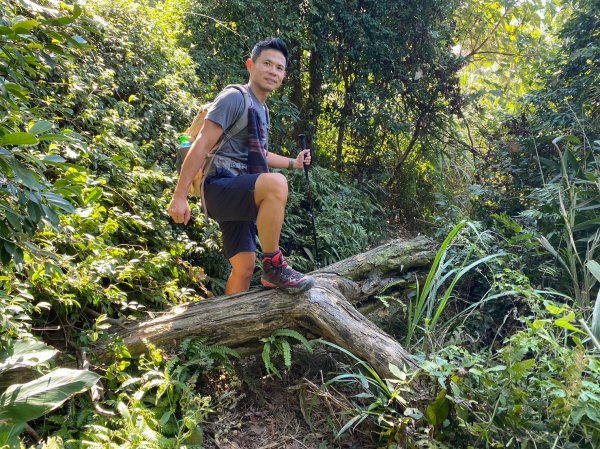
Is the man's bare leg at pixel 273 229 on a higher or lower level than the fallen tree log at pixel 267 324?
higher

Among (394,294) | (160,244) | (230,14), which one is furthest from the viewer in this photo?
(230,14)

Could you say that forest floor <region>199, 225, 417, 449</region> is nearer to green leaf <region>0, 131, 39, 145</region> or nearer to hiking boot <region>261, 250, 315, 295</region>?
hiking boot <region>261, 250, 315, 295</region>

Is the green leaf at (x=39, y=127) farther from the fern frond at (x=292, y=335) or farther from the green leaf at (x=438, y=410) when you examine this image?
the green leaf at (x=438, y=410)

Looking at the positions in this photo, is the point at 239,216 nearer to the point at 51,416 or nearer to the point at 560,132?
the point at 51,416

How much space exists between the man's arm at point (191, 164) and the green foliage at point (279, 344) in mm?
963

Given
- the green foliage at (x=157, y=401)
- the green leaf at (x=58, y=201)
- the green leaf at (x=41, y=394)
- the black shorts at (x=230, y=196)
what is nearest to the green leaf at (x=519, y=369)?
the green foliage at (x=157, y=401)

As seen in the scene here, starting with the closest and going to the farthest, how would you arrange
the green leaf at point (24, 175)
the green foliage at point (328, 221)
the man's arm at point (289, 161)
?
the green leaf at point (24, 175)
the man's arm at point (289, 161)
the green foliage at point (328, 221)

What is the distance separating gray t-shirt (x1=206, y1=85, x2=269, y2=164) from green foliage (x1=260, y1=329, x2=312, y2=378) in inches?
47.2

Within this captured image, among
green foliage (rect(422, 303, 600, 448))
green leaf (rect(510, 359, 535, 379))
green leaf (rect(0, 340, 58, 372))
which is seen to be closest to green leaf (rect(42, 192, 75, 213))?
green leaf (rect(0, 340, 58, 372))

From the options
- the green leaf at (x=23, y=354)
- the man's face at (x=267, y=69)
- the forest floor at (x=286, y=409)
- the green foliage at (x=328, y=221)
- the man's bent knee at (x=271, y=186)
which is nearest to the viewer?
the green leaf at (x=23, y=354)

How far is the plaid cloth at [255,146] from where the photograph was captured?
10.4 feet

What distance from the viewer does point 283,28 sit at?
6629mm

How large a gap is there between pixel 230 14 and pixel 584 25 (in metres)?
4.28

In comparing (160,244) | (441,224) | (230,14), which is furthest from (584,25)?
(160,244)
